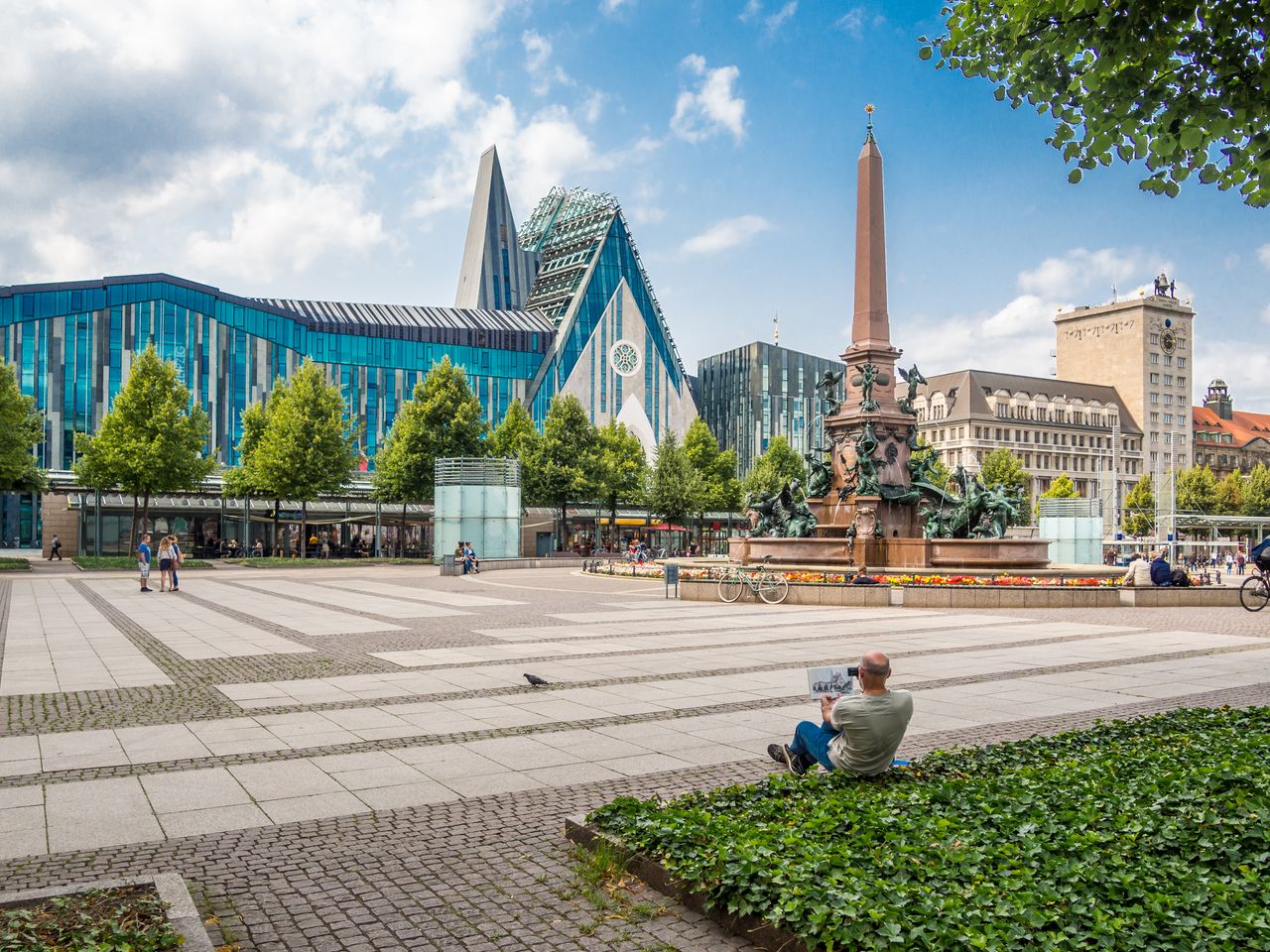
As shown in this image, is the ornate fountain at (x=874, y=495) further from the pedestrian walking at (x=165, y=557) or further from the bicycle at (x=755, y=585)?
the pedestrian walking at (x=165, y=557)

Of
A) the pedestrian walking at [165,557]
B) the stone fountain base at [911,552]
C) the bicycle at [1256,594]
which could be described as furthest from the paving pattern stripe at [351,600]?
the bicycle at [1256,594]

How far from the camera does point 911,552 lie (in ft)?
95.8

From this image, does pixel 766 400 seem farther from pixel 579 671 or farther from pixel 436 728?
pixel 436 728

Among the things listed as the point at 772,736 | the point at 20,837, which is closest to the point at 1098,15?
the point at 772,736

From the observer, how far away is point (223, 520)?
62812 mm

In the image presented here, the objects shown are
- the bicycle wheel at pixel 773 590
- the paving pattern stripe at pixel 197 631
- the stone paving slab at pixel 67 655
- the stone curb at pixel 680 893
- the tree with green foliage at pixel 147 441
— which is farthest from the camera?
the tree with green foliage at pixel 147 441

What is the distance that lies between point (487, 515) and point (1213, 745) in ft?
129

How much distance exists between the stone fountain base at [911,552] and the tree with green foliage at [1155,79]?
21.1m

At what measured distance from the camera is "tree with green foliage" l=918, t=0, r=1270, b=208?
25.6 ft

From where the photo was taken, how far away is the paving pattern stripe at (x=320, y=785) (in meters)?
6.15

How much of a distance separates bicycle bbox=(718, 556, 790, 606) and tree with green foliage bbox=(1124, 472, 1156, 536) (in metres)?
88.9

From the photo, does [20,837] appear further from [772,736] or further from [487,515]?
[487,515]

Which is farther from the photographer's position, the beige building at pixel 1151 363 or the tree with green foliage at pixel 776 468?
the beige building at pixel 1151 363

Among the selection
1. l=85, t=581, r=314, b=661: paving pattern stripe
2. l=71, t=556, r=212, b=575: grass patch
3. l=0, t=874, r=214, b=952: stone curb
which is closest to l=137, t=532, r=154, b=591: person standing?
l=85, t=581, r=314, b=661: paving pattern stripe
